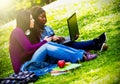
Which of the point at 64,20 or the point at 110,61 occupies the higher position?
the point at 64,20

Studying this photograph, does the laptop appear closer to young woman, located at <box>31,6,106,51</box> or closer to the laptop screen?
the laptop screen

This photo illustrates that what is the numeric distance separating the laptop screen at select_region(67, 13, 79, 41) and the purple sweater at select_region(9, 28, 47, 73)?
0.38 meters

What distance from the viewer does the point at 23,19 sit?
565 centimetres

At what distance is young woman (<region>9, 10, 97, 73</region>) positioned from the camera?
5.44 meters

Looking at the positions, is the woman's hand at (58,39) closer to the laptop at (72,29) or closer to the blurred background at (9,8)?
the laptop at (72,29)

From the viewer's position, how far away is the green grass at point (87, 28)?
5.19 meters

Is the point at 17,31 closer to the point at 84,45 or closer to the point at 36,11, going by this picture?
the point at 36,11

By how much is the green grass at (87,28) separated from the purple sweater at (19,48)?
144 millimetres

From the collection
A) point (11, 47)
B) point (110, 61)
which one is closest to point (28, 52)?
point (11, 47)

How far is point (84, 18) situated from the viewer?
582 centimetres

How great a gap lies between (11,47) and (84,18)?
3.65ft

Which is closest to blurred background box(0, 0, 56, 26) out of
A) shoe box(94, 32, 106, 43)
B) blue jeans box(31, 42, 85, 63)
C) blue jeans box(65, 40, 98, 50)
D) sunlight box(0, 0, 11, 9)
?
sunlight box(0, 0, 11, 9)

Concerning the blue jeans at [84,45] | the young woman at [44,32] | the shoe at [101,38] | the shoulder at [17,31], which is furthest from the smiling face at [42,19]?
the shoe at [101,38]

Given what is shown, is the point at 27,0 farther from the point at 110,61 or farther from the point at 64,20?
the point at 110,61
